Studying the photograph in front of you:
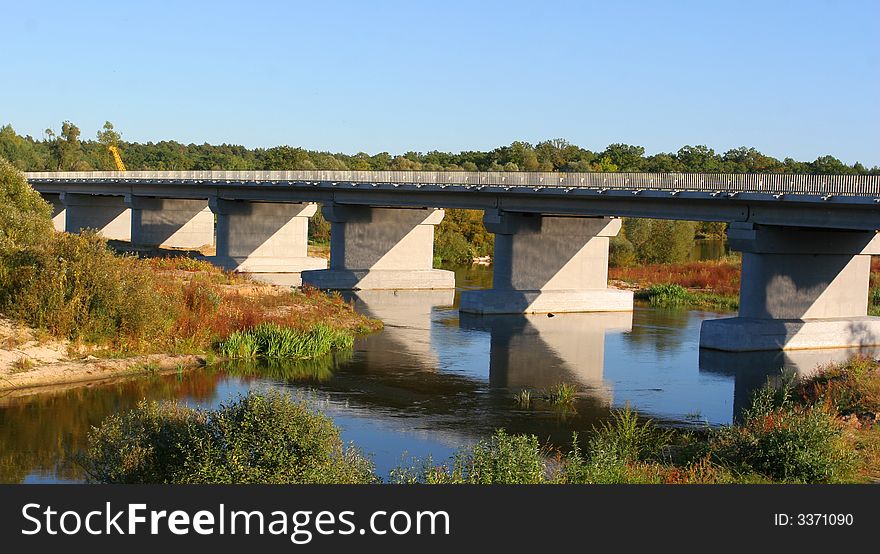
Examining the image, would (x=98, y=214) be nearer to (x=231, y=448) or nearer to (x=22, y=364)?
(x=22, y=364)

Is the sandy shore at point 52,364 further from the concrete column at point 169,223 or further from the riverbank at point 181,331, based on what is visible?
the concrete column at point 169,223

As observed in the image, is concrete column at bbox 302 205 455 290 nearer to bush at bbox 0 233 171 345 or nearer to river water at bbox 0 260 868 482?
river water at bbox 0 260 868 482

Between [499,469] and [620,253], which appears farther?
[620,253]

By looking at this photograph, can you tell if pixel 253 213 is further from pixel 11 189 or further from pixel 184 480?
pixel 184 480

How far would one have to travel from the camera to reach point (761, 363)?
145 ft

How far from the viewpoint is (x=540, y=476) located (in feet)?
62.8

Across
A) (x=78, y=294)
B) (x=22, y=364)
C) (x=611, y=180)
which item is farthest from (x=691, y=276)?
(x=22, y=364)

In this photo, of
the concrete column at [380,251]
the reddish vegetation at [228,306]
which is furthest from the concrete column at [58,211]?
the reddish vegetation at [228,306]

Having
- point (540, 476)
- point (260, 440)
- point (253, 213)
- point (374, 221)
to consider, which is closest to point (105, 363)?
point (260, 440)

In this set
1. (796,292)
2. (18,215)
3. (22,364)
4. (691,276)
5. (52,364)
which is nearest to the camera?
(22,364)

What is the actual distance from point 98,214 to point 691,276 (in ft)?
195

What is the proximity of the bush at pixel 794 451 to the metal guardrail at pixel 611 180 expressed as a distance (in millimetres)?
22362

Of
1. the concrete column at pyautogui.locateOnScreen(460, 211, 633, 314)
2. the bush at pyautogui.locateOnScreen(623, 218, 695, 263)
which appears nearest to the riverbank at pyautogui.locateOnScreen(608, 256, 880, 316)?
the concrete column at pyautogui.locateOnScreen(460, 211, 633, 314)

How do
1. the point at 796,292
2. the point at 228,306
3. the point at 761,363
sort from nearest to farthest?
the point at 761,363 < the point at 228,306 < the point at 796,292
